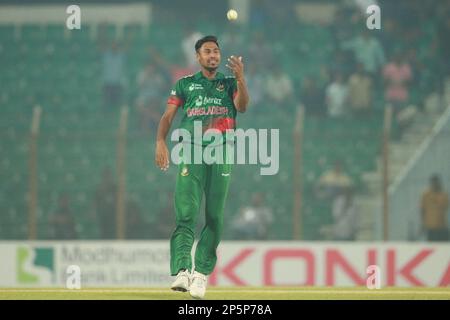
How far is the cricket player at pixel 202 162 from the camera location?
12.0 meters

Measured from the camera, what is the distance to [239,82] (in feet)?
38.7

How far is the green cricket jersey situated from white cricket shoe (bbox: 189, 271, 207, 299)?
130 cm

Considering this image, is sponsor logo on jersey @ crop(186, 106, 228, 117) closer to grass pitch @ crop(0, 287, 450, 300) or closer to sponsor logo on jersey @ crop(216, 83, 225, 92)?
sponsor logo on jersey @ crop(216, 83, 225, 92)

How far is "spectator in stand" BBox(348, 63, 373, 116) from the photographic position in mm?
25406

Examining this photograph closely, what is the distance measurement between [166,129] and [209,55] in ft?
2.77

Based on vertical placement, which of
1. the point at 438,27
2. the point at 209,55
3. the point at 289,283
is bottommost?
the point at 289,283

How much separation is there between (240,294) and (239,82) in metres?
2.22

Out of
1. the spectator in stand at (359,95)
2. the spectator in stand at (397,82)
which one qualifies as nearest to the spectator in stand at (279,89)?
the spectator in stand at (359,95)

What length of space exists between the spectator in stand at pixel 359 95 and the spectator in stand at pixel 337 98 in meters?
Result: 0.12

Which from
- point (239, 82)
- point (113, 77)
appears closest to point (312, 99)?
point (113, 77)

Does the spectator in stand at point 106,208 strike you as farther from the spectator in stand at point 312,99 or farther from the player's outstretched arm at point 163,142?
the player's outstretched arm at point 163,142
